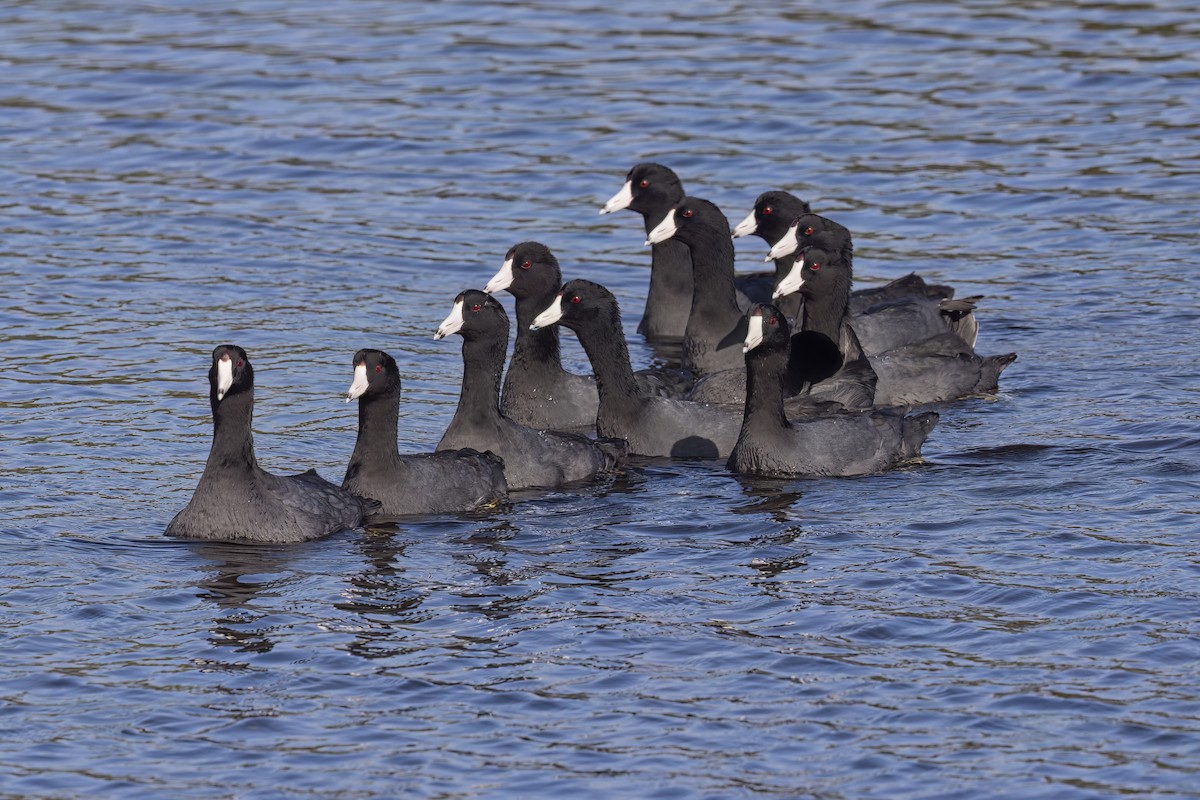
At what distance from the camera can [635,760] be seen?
894cm

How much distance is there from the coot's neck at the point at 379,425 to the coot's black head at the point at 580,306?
1.97m

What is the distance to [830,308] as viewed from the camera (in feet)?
51.5

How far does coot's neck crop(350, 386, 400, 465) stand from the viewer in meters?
12.5

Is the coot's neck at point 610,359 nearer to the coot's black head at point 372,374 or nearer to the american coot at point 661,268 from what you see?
the coot's black head at point 372,374

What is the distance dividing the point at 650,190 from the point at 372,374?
612 cm

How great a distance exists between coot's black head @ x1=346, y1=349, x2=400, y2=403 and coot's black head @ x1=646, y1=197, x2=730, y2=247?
181 inches

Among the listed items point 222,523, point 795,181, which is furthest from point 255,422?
point 795,181

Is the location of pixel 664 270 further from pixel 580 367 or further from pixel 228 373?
pixel 228 373

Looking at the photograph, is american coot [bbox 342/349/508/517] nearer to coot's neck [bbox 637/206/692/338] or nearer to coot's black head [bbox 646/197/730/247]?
coot's black head [bbox 646/197/730/247]

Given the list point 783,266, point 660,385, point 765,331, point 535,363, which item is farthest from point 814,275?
point 535,363

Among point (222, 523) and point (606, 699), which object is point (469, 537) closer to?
point (222, 523)

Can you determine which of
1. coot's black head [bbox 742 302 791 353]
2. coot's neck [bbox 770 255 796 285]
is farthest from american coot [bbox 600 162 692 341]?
coot's black head [bbox 742 302 791 353]

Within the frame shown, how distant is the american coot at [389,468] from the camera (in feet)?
40.9

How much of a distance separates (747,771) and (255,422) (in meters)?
6.87
